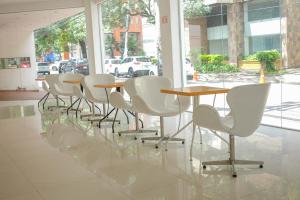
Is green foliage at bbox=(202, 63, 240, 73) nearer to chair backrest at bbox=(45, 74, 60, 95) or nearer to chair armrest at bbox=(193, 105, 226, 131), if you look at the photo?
chair armrest at bbox=(193, 105, 226, 131)

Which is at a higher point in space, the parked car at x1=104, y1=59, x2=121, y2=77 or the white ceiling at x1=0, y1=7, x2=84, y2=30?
the white ceiling at x1=0, y1=7, x2=84, y2=30

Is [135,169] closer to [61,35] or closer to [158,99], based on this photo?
[158,99]

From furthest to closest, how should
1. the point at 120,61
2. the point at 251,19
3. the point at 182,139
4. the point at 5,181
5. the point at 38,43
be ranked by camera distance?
the point at 38,43
the point at 120,61
the point at 251,19
the point at 182,139
the point at 5,181

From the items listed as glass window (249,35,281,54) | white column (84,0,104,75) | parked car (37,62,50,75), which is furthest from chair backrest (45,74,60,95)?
parked car (37,62,50,75)

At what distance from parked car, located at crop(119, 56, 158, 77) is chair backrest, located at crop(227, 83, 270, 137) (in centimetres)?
596

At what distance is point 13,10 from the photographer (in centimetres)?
1177

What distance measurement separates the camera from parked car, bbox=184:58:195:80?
8.27 meters

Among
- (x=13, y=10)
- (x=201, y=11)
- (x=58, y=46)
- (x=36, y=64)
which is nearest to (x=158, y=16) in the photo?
(x=201, y=11)

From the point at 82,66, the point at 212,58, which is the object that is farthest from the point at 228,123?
the point at 82,66

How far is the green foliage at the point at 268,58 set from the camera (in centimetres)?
603

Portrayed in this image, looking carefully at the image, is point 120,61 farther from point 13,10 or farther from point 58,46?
point 58,46

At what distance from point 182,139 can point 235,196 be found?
6.71 feet

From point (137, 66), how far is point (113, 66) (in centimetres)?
154

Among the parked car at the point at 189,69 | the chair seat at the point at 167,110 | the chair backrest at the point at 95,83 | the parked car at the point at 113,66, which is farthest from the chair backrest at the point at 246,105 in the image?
the parked car at the point at 113,66
